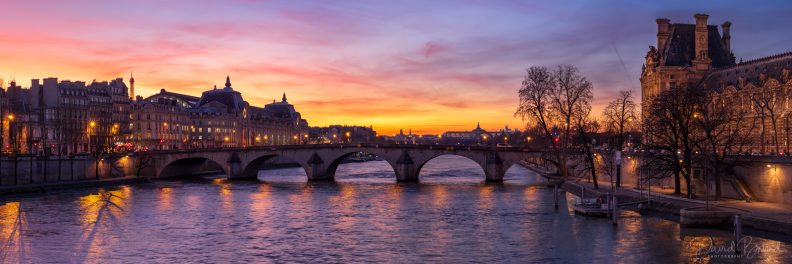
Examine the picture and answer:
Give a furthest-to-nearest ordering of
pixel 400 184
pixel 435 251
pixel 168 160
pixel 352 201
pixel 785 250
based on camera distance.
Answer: pixel 168 160, pixel 400 184, pixel 352 201, pixel 435 251, pixel 785 250

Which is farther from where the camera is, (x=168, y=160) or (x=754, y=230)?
(x=168, y=160)

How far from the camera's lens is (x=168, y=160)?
371ft

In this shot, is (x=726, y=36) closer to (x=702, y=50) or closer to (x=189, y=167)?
(x=702, y=50)

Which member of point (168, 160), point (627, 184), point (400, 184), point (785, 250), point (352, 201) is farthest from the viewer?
point (168, 160)

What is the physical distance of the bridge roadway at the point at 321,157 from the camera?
99656mm

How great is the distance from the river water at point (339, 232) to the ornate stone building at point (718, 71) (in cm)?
2769

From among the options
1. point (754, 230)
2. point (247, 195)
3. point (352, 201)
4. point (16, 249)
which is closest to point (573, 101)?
point (352, 201)

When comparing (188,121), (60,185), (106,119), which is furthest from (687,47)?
(188,121)

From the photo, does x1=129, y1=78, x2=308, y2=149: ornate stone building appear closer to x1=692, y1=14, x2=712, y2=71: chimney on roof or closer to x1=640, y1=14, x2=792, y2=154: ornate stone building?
x1=640, y1=14, x2=792, y2=154: ornate stone building

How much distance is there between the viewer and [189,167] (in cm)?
12306

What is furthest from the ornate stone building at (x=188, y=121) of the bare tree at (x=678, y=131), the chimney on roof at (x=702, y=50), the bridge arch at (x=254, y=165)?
the bare tree at (x=678, y=131)

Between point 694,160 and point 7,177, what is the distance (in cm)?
6700

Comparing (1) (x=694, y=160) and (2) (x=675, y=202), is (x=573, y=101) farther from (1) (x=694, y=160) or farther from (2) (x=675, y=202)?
(2) (x=675, y=202)

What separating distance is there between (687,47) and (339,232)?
70239 millimetres
